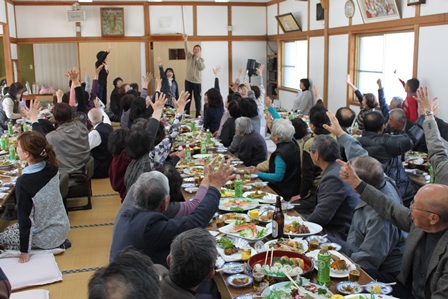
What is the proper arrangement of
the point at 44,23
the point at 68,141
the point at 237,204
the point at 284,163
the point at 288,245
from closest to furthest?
the point at 288,245, the point at 237,204, the point at 284,163, the point at 68,141, the point at 44,23

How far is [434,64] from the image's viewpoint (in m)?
7.14

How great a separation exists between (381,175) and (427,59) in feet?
16.1

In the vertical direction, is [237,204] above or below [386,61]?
below

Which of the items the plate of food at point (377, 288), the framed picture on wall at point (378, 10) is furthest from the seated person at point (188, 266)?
the framed picture on wall at point (378, 10)

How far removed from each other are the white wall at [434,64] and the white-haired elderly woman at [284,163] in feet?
10.6

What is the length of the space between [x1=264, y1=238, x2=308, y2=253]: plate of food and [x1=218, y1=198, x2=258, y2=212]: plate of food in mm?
703

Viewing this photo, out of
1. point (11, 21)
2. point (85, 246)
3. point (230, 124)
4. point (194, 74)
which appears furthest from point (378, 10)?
point (11, 21)

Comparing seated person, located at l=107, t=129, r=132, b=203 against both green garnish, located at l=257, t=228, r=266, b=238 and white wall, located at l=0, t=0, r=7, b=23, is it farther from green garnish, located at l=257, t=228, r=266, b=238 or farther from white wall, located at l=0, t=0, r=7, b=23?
white wall, located at l=0, t=0, r=7, b=23

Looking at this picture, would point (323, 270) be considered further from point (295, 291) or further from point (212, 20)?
point (212, 20)

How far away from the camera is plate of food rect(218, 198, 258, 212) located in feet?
12.4

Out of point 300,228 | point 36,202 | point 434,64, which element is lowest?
point 36,202

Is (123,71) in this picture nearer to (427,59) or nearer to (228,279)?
(427,59)

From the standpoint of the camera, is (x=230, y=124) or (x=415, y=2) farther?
(x=415, y=2)

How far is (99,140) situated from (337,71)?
5.61 meters
